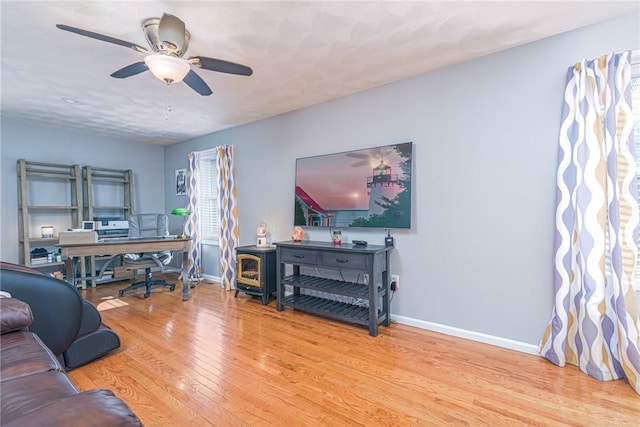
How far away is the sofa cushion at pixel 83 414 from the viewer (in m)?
0.73

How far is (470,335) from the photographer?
8.41 ft

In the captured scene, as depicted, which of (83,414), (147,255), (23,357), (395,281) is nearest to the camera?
(83,414)

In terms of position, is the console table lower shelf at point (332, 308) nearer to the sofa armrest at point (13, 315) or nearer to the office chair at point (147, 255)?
the office chair at point (147, 255)

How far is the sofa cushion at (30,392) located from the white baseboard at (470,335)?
2556 millimetres

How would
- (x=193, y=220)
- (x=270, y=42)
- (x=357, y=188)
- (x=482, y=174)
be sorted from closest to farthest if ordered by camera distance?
(x=270, y=42) < (x=482, y=174) < (x=357, y=188) < (x=193, y=220)

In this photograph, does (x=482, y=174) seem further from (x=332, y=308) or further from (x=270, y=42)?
(x=270, y=42)

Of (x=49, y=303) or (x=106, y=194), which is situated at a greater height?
(x=106, y=194)

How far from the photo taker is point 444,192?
2.69 m

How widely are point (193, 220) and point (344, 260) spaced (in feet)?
10.3

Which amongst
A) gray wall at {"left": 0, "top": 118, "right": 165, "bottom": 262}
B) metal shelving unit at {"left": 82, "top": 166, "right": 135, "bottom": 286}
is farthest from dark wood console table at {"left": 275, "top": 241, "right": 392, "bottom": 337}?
gray wall at {"left": 0, "top": 118, "right": 165, "bottom": 262}

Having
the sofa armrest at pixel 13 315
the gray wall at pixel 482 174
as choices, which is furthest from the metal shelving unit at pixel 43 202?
the gray wall at pixel 482 174

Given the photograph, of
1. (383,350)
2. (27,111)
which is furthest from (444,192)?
(27,111)

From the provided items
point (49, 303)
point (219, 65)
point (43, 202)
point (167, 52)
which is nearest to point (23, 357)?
point (49, 303)

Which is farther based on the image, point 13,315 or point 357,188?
point 357,188
